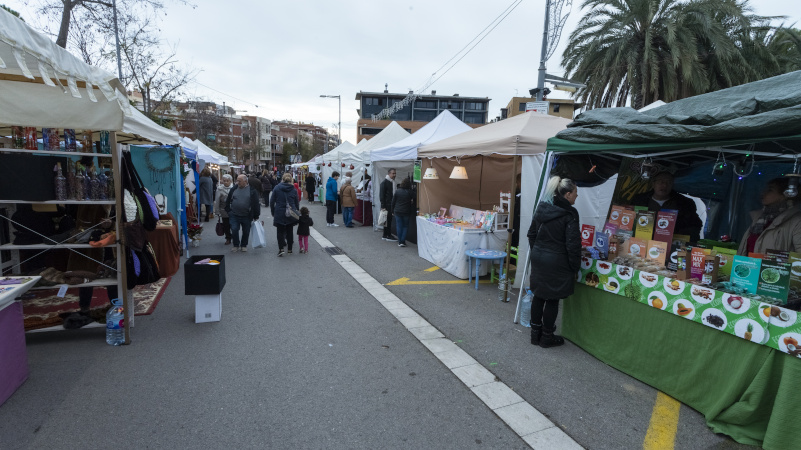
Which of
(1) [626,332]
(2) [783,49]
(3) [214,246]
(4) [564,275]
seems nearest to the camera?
(1) [626,332]

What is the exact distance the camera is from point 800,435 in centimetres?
252

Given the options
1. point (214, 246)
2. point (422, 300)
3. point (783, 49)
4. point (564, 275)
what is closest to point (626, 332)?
point (564, 275)

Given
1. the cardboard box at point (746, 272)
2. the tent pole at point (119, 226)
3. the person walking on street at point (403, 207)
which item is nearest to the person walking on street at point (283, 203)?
the person walking on street at point (403, 207)

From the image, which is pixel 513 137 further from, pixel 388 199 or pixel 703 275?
pixel 388 199

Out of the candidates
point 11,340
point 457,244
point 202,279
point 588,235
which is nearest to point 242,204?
point 202,279

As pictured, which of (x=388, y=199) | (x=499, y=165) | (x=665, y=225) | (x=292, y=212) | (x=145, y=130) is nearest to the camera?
(x=665, y=225)

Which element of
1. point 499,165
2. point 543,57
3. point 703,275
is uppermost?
point 543,57

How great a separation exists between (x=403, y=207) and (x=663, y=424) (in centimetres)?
720

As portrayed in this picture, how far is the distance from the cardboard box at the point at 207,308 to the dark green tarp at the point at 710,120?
4.55m

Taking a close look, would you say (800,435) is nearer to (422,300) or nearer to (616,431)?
(616,431)

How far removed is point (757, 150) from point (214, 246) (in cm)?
1016

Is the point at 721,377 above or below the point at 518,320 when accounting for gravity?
above

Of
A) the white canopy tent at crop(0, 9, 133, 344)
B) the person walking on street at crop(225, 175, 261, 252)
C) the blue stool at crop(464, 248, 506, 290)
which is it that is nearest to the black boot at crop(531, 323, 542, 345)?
the blue stool at crop(464, 248, 506, 290)

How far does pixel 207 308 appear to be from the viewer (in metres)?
4.79
